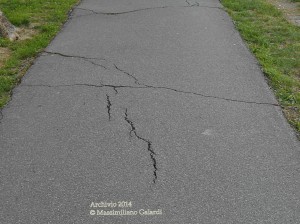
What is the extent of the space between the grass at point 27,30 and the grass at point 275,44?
3.74 m

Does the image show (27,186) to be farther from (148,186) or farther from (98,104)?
(98,104)

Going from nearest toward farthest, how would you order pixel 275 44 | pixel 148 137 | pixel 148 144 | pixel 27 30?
pixel 148 144 < pixel 148 137 < pixel 275 44 < pixel 27 30

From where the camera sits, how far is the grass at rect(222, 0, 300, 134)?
19.1ft

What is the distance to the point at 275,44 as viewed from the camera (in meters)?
7.76

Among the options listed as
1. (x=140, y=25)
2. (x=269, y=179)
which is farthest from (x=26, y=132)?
→ (x=140, y=25)

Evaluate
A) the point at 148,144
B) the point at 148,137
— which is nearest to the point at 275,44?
the point at 148,137

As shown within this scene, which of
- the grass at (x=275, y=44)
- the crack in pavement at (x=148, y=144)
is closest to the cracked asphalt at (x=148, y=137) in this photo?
the crack in pavement at (x=148, y=144)

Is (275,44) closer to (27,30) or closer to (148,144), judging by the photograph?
(148,144)

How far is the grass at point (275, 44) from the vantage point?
5813 millimetres

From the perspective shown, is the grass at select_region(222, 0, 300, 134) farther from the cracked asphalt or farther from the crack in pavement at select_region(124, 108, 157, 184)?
the crack in pavement at select_region(124, 108, 157, 184)

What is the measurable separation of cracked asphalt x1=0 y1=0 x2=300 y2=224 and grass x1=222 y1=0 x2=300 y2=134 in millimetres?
186

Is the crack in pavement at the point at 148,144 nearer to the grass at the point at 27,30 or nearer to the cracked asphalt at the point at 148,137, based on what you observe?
the cracked asphalt at the point at 148,137

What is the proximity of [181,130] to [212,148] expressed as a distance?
494 millimetres

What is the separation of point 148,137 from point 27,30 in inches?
183
